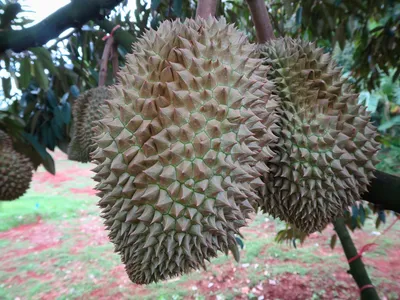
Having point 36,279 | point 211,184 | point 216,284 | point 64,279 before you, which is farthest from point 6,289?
point 211,184

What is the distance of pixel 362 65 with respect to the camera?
2.40 metres

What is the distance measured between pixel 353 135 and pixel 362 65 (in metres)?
1.74

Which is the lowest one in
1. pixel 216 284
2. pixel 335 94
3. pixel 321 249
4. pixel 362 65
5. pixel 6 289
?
pixel 6 289

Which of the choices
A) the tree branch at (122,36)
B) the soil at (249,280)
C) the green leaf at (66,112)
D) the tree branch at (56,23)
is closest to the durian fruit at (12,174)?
the green leaf at (66,112)

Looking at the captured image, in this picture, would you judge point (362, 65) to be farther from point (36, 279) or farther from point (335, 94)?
point (36, 279)

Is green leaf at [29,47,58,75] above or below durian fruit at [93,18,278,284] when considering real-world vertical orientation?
above

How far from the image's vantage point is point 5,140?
197 cm

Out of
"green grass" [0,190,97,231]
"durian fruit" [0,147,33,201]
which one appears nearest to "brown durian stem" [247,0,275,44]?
"durian fruit" [0,147,33,201]

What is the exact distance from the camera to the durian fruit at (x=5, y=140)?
195 cm

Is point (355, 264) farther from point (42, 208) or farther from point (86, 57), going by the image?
point (42, 208)

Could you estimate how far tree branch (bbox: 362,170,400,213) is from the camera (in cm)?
88

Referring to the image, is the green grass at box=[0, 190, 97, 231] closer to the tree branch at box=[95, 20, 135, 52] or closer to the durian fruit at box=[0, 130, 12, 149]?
the durian fruit at box=[0, 130, 12, 149]

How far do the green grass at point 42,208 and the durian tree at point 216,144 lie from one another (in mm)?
5277

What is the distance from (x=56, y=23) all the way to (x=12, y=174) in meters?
0.95
